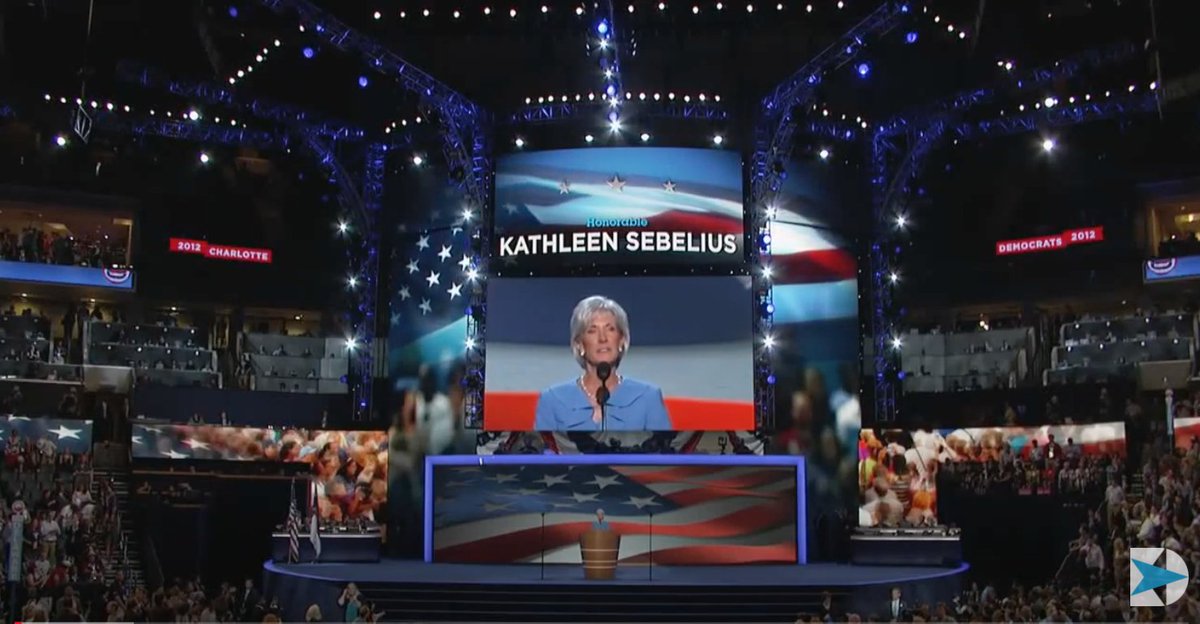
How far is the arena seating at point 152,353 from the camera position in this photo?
32062 mm

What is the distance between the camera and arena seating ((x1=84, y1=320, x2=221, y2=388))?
32062mm

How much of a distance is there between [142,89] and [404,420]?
1087 cm

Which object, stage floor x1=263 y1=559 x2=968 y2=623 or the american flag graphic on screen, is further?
the american flag graphic on screen

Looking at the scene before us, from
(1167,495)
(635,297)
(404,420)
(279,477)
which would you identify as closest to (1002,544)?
(1167,495)

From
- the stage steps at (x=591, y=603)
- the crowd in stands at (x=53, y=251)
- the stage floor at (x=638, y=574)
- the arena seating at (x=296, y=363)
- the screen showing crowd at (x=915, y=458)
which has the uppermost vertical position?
the crowd in stands at (x=53, y=251)

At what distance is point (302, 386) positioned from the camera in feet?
110

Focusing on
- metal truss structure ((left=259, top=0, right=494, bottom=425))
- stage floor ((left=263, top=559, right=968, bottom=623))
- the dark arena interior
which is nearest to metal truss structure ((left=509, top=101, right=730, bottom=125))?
the dark arena interior

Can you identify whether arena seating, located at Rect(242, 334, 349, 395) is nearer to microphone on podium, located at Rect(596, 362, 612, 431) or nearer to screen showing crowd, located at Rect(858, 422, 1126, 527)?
microphone on podium, located at Rect(596, 362, 612, 431)

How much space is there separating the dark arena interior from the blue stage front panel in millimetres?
72

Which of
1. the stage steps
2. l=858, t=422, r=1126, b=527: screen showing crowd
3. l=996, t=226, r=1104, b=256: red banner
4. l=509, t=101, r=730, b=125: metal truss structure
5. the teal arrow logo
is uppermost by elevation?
l=509, t=101, r=730, b=125: metal truss structure

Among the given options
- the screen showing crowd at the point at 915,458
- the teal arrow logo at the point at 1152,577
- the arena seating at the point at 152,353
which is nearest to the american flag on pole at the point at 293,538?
the arena seating at the point at 152,353

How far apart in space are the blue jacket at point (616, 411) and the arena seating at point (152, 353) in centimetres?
871

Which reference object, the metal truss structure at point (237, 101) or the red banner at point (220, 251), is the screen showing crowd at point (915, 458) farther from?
the red banner at point (220, 251)

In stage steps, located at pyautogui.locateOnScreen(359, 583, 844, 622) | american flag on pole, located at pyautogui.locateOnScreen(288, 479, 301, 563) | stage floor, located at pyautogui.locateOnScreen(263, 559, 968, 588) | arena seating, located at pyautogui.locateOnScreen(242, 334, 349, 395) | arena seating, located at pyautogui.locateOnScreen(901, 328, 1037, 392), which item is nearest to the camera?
stage steps, located at pyautogui.locateOnScreen(359, 583, 844, 622)
